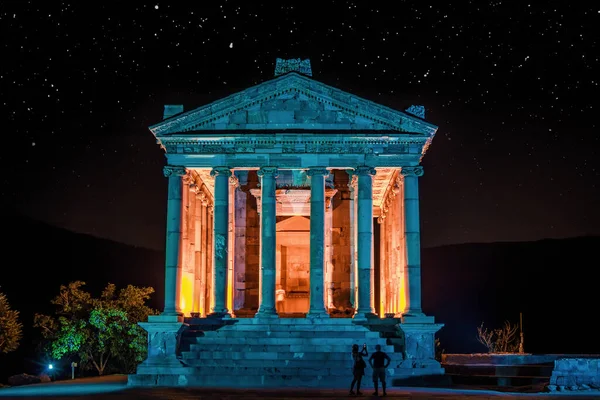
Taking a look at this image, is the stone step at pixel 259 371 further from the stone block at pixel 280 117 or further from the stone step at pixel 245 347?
the stone block at pixel 280 117

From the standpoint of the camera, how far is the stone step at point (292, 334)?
33.4 m

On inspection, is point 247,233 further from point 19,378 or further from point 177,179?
point 19,378

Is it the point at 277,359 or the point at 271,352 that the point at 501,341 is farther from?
the point at 277,359

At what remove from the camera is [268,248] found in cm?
3519

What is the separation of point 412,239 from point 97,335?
989 inches

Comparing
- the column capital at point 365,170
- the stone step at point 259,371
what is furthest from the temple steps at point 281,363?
the column capital at point 365,170

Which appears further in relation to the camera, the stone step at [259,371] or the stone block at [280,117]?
the stone block at [280,117]

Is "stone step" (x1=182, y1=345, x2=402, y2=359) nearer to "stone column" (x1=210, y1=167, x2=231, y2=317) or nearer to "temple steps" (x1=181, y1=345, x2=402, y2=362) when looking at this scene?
"temple steps" (x1=181, y1=345, x2=402, y2=362)

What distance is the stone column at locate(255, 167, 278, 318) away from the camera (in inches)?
1369

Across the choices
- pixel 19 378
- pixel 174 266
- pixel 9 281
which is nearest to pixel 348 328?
pixel 174 266

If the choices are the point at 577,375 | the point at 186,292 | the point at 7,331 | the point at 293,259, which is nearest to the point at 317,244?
the point at 186,292

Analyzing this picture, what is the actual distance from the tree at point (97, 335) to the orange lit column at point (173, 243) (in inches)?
633

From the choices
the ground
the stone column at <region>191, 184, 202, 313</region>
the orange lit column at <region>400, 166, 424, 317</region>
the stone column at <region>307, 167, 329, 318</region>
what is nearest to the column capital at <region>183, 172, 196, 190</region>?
the stone column at <region>191, 184, 202, 313</region>

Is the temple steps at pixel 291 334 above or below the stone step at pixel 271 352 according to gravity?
above
